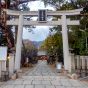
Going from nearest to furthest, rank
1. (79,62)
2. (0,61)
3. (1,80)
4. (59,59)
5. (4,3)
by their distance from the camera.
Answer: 1. (1,80)
2. (0,61)
3. (79,62)
4. (4,3)
5. (59,59)

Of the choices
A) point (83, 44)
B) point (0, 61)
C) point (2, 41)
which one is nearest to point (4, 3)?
point (2, 41)

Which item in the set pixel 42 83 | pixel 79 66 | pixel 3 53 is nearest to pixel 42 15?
pixel 3 53

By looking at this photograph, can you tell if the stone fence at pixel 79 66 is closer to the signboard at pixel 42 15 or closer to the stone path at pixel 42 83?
the stone path at pixel 42 83

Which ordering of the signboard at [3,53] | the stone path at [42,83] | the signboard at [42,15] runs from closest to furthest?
the stone path at [42,83]
the signboard at [3,53]
the signboard at [42,15]

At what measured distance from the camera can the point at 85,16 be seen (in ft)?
48.4

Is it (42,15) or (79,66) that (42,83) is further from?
(42,15)

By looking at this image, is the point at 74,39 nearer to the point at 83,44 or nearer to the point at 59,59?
the point at 83,44

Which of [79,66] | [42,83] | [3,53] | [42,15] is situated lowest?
[42,83]

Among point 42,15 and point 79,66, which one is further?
point 42,15

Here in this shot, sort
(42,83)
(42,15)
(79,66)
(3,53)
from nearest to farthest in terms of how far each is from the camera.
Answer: (42,83) → (3,53) → (79,66) → (42,15)

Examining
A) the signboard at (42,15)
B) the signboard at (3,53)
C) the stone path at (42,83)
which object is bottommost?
the stone path at (42,83)

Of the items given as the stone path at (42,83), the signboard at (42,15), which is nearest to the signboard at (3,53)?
the stone path at (42,83)

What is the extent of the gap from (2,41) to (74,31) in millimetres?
10772

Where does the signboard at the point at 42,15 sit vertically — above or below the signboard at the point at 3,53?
above
